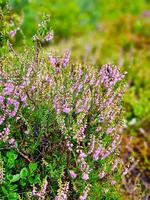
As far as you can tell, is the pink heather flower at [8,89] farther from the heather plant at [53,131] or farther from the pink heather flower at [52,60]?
the pink heather flower at [52,60]

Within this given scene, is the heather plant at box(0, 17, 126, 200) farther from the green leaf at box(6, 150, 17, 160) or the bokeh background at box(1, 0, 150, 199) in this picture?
the bokeh background at box(1, 0, 150, 199)

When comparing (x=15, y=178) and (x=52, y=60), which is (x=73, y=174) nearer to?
(x=15, y=178)

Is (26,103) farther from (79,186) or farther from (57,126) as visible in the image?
(79,186)

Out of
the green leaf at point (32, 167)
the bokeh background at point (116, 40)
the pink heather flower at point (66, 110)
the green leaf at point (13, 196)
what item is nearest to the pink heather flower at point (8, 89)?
the pink heather flower at point (66, 110)

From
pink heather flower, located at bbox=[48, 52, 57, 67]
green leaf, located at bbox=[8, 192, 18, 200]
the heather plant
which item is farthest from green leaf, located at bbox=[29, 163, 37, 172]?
pink heather flower, located at bbox=[48, 52, 57, 67]

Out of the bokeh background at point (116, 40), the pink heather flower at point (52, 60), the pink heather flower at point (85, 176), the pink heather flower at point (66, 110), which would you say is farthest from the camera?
the bokeh background at point (116, 40)

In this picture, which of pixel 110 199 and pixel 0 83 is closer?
pixel 0 83

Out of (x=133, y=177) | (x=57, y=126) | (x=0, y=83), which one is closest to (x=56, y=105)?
(x=57, y=126)
